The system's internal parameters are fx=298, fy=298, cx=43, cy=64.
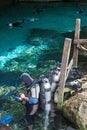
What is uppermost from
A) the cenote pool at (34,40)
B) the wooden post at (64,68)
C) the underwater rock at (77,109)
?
the wooden post at (64,68)

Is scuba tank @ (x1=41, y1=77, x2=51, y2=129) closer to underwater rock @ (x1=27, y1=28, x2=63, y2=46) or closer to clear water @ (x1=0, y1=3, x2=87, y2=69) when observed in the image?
clear water @ (x1=0, y1=3, x2=87, y2=69)

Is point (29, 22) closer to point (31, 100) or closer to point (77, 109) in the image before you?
point (31, 100)

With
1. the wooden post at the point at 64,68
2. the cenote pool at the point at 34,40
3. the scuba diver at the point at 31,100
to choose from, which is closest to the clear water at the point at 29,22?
the cenote pool at the point at 34,40

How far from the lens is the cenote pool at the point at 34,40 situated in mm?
10928

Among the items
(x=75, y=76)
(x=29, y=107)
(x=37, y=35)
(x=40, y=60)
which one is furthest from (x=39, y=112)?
(x=37, y=35)

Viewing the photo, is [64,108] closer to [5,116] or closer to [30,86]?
[30,86]

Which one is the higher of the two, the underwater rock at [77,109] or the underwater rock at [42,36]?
the underwater rock at [77,109]

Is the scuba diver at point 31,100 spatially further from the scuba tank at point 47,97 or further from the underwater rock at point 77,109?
the underwater rock at point 77,109

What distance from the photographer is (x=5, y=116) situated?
8453mm

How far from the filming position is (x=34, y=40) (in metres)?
17.2

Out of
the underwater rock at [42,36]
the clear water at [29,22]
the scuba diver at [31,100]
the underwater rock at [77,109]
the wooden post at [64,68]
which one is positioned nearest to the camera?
the underwater rock at [77,109]

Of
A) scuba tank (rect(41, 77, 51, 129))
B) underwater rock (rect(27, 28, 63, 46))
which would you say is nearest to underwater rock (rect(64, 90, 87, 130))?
scuba tank (rect(41, 77, 51, 129))

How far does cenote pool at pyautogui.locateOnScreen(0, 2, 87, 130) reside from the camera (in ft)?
35.9

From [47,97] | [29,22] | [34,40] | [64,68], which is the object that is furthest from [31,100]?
[29,22]
